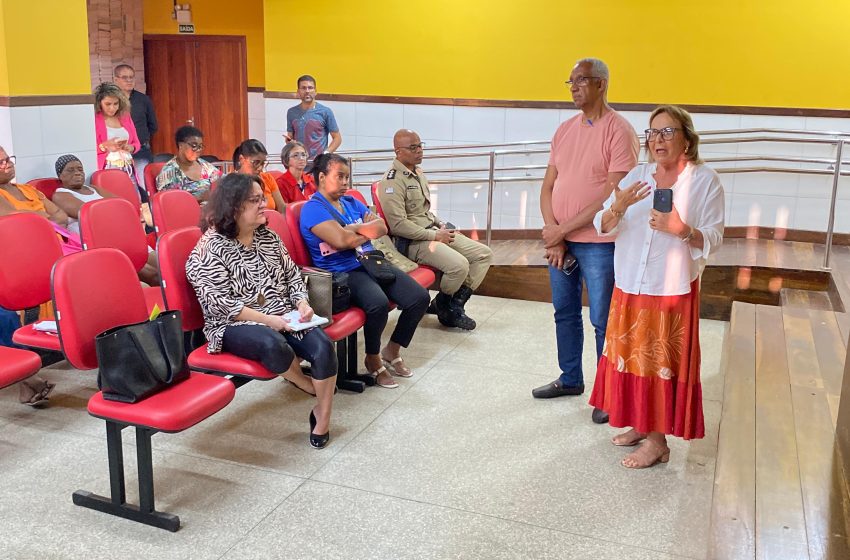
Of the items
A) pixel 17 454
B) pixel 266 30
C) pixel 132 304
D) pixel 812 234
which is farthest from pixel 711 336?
pixel 266 30

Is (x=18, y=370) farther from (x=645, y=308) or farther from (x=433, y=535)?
(x=645, y=308)

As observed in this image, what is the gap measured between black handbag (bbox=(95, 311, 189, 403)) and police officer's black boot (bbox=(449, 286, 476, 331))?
2.63 metres

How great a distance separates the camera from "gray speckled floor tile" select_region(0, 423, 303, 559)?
2.72m

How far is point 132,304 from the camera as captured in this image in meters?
3.22

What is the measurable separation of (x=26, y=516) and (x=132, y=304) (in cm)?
84

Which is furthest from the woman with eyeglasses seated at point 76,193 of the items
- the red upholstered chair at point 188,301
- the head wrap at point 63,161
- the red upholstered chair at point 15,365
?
the red upholstered chair at point 15,365

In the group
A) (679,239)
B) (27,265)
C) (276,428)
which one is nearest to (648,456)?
(679,239)

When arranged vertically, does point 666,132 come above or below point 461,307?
above

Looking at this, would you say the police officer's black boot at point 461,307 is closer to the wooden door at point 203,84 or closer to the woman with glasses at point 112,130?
the woman with glasses at point 112,130

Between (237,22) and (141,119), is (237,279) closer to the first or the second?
(141,119)

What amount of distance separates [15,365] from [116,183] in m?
2.48

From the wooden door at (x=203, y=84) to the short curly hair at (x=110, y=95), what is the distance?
4.13 m

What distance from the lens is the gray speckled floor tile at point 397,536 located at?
2.73 m

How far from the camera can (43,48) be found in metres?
5.29
